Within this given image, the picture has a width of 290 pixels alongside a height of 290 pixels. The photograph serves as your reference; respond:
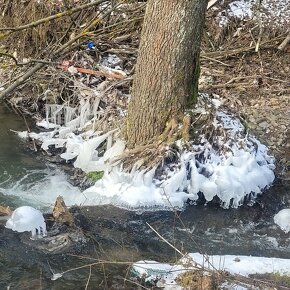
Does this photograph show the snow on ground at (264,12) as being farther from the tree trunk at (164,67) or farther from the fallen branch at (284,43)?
the tree trunk at (164,67)

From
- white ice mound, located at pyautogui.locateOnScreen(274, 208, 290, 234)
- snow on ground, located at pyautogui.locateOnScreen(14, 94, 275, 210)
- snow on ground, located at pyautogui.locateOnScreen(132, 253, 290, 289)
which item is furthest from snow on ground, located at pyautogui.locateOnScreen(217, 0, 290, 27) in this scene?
snow on ground, located at pyautogui.locateOnScreen(132, 253, 290, 289)

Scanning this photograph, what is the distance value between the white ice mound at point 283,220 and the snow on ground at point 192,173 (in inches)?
15.3

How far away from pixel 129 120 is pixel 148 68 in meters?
0.64

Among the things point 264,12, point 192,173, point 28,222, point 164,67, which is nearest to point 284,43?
point 264,12

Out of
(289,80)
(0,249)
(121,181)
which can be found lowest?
(0,249)

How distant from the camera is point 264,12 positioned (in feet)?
28.0

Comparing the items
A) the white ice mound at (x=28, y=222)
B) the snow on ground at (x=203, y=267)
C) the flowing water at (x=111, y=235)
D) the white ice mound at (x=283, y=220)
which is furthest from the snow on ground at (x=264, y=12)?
the snow on ground at (x=203, y=267)

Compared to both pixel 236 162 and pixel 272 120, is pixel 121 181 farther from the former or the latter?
pixel 272 120

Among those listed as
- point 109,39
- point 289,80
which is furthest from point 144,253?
point 109,39

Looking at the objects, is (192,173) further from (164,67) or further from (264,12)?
(264,12)

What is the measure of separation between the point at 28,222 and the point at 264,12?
5.20 m

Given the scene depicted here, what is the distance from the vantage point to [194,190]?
5746mm

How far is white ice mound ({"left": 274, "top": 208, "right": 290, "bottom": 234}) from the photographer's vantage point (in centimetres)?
538

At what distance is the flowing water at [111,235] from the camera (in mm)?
4488
